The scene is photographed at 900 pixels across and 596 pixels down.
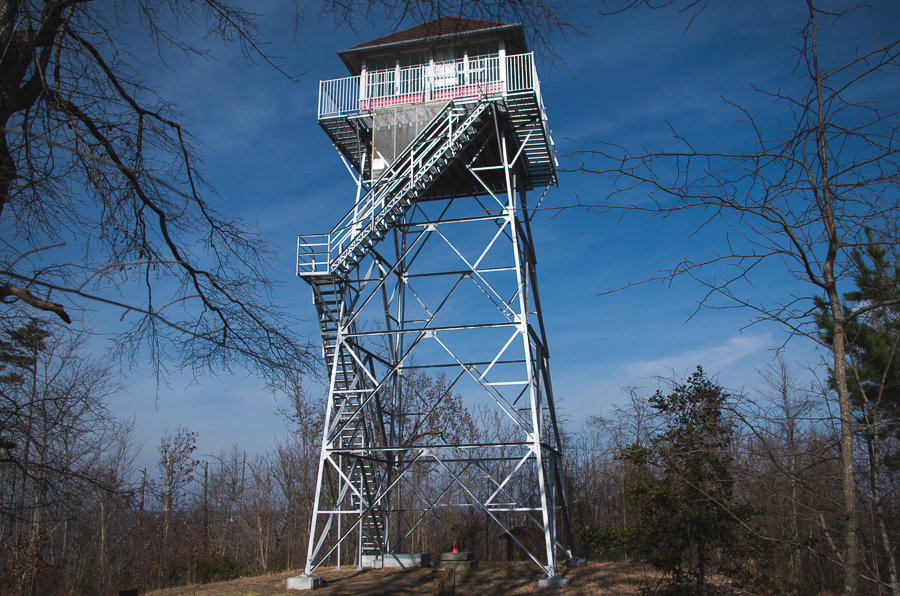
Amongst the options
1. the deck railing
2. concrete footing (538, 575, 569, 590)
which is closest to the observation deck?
the deck railing

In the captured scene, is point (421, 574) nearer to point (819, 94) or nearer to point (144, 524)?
point (819, 94)

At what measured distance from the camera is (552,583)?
13.8 metres

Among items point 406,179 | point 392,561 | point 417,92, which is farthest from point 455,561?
point 417,92

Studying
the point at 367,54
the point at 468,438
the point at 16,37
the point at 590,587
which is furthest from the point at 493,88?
the point at 468,438

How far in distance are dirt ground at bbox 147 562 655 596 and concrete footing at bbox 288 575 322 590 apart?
0.59ft

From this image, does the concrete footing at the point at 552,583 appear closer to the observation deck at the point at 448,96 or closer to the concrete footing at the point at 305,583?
the concrete footing at the point at 305,583

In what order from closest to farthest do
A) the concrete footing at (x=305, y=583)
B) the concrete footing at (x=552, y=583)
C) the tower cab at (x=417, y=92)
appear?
the concrete footing at (x=552, y=583) < the concrete footing at (x=305, y=583) < the tower cab at (x=417, y=92)

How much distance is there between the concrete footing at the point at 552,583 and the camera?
13.7 metres

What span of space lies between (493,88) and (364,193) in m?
4.47

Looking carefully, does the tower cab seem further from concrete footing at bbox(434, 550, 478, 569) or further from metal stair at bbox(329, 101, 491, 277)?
concrete footing at bbox(434, 550, 478, 569)

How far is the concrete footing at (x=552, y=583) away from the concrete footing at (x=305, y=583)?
5.01m

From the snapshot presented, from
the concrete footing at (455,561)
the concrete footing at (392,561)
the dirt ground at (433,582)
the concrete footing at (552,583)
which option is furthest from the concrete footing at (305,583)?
the concrete footing at (552,583)

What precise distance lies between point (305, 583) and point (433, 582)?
9.55ft

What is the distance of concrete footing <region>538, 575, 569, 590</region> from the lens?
45.0 feet
